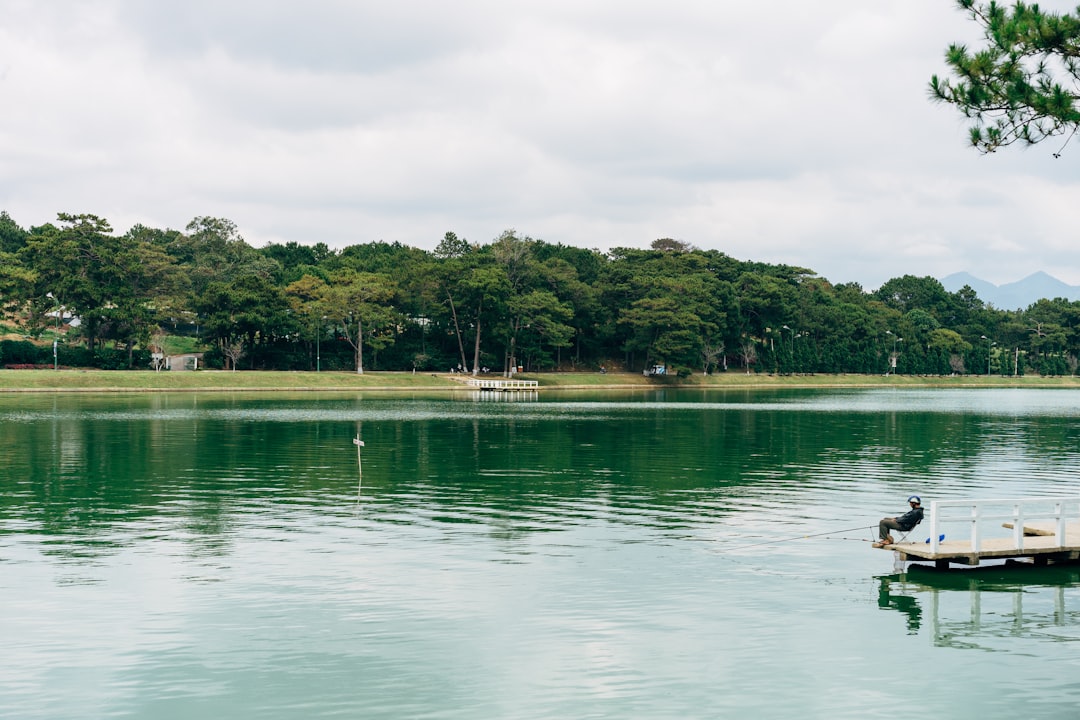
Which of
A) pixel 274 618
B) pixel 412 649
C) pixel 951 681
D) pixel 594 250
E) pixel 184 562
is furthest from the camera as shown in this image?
pixel 594 250

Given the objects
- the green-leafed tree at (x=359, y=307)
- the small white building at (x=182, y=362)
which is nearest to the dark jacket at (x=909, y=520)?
the green-leafed tree at (x=359, y=307)

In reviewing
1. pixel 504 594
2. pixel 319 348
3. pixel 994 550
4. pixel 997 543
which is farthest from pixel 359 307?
pixel 994 550

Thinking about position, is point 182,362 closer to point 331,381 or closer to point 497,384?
point 331,381

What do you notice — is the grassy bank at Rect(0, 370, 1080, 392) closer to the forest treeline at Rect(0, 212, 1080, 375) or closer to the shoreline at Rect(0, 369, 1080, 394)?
the shoreline at Rect(0, 369, 1080, 394)

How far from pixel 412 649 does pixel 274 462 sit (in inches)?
1156

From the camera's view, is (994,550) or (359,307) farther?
(359,307)

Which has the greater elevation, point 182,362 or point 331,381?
point 182,362

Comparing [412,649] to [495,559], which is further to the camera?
[495,559]

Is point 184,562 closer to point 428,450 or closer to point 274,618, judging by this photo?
point 274,618

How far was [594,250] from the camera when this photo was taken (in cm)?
19288

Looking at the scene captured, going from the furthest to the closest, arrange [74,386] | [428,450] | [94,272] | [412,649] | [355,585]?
1. [94,272]
2. [74,386]
3. [428,450]
4. [355,585]
5. [412,649]

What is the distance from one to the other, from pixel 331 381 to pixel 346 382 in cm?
184

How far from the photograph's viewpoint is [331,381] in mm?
125125

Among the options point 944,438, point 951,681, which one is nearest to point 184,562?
point 951,681
